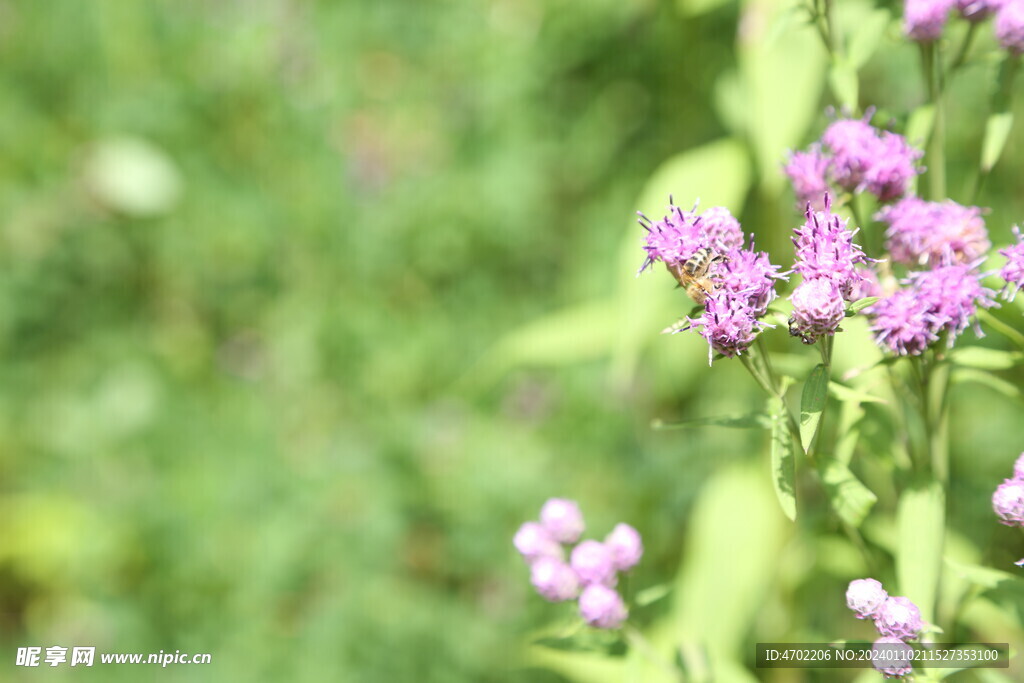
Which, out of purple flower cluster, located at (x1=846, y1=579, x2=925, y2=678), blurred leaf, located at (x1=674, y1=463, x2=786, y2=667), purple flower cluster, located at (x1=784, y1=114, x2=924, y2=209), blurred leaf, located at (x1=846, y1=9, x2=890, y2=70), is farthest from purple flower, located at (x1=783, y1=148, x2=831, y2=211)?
blurred leaf, located at (x1=674, y1=463, x2=786, y2=667)

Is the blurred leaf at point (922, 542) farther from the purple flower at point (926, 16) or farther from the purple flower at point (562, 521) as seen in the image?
the purple flower at point (926, 16)

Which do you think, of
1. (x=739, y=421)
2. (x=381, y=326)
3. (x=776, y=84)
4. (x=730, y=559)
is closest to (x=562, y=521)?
(x=739, y=421)

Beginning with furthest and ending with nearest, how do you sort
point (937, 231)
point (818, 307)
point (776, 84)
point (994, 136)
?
1. point (776, 84)
2. point (994, 136)
3. point (937, 231)
4. point (818, 307)

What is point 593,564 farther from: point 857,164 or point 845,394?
point 857,164

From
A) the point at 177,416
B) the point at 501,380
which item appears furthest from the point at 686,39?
the point at 177,416

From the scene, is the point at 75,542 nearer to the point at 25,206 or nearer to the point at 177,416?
the point at 177,416
